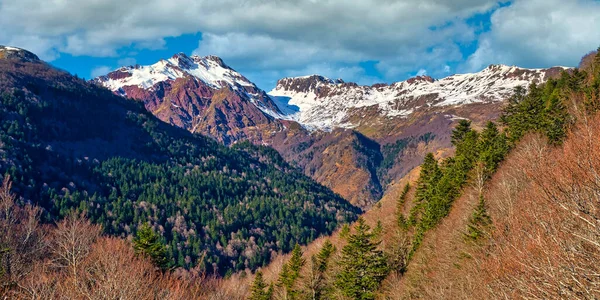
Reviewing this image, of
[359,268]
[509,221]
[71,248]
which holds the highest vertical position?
[509,221]

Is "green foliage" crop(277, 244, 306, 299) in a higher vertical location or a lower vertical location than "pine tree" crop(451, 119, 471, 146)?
lower

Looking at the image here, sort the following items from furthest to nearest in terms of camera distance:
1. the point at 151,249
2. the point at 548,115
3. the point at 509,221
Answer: the point at 548,115 → the point at 151,249 → the point at 509,221

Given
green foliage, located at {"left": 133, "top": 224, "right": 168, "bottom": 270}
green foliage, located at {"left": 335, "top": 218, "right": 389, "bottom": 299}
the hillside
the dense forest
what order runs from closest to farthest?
the hillside → the dense forest → green foliage, located at {"left": 335, "top": 218, "right": 389, "bottom": 299} → green foliage, located at {"left": 133, "top": 224, "right": 168, "bottom": 270}

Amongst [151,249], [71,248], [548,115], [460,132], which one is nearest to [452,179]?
[548,115]

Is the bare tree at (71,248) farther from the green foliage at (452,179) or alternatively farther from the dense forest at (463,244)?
the green foliage at (452,179)

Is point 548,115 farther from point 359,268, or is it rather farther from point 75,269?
point 75,269

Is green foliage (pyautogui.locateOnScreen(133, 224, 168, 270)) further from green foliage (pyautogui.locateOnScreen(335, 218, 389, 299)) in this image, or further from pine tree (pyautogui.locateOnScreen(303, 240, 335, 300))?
green foliage (pyautogui.locateOnScreen(335, 218, 389, 299))

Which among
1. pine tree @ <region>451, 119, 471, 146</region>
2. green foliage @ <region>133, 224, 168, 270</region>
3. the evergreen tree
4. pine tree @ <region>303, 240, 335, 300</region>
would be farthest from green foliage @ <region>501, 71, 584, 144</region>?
green foliage @ <region>133, 224, 168, 270</region>

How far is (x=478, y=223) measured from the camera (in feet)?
138

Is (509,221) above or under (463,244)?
above

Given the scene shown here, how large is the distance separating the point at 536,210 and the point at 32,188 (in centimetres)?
19250

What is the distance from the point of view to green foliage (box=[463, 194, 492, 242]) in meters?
40.8

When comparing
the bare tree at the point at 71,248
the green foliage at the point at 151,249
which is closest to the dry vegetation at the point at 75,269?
the bare tree at the point at 71,248

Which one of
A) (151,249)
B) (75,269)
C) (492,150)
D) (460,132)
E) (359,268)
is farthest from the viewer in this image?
(460,132)
